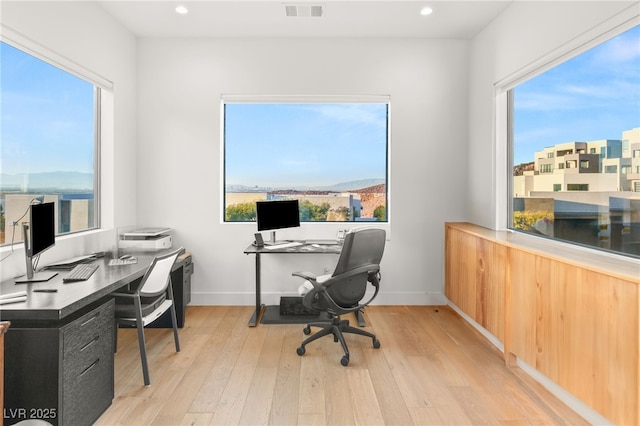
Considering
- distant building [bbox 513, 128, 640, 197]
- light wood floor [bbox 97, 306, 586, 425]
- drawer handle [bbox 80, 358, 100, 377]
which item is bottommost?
light wood floor [bbox 97, 306, 586, 425]

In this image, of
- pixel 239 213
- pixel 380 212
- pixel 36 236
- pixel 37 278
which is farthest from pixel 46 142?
pixel 380 212

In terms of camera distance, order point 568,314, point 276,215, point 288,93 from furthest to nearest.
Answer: point 288,93, point 276,215, point 568,314

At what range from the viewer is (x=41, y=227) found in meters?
2.56

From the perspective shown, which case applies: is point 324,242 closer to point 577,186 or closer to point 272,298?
point 272,298

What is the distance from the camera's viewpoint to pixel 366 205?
470 centimetres

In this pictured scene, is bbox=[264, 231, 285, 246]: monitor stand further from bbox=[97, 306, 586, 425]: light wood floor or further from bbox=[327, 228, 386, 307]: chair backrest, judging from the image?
bbox=[327, 228, 386, 307]: chair backrest

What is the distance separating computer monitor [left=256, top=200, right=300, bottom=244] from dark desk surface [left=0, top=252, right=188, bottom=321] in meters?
1.34

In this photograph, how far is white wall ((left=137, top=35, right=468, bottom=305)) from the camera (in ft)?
14.5

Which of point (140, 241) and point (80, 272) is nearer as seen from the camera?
point (80, 272)

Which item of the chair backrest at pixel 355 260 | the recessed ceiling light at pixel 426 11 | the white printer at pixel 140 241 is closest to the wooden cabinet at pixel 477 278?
the chair backrest at pixel 355 260

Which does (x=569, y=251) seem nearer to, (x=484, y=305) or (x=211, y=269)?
(x=484, y=305)

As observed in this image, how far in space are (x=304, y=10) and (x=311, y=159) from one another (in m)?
1.60

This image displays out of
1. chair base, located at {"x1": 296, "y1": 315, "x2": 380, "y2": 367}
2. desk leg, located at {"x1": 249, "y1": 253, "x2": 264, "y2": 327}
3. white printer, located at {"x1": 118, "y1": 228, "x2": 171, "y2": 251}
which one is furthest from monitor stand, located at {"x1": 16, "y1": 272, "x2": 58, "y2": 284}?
chair base, located at {"x1": 296, "y1": 315, "x2": 380, "y2": 367}

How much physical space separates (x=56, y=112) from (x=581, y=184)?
13.8 ft
